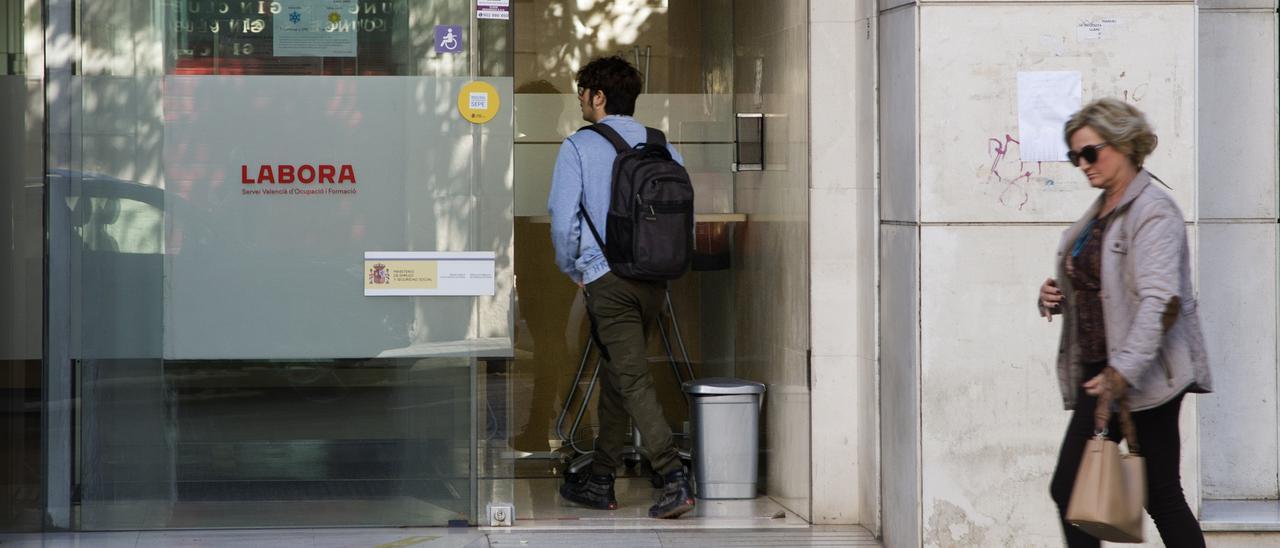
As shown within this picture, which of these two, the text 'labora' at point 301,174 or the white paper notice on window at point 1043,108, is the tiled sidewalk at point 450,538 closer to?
the text 'labora' at point 301,174

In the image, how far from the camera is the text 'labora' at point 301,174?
6613mm

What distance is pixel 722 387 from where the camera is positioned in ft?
24.1

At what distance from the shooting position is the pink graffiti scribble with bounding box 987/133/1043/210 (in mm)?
6098

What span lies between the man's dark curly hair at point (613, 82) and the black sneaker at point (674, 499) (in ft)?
5.19

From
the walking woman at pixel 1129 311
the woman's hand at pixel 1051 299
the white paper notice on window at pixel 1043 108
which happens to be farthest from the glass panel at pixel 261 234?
the walking woman at pixel 1129 311

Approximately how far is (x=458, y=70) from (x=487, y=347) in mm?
1135

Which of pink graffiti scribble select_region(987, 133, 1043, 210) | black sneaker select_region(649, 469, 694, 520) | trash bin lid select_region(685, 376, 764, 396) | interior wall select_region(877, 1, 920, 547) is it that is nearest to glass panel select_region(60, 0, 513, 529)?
black sneaker select_region(649, 469, 694, 520)

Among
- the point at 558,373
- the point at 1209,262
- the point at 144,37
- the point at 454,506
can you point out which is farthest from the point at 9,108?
the point at 1209,262

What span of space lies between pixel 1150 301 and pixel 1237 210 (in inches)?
98.7

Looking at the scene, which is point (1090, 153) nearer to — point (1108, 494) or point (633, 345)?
point (1108, 494)

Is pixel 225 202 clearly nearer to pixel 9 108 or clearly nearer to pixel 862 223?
pixel 9 108

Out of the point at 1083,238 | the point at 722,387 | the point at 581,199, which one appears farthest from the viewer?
the point at 722,387

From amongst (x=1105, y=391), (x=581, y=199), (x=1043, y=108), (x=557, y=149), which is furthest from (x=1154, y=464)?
(x=557, y=149)

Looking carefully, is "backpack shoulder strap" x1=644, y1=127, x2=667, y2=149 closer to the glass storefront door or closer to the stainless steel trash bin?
the glass storefront door
